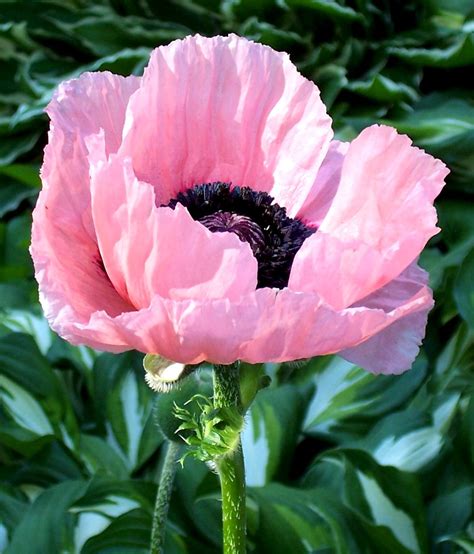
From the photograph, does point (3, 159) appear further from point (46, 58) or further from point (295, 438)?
point (295, 438)

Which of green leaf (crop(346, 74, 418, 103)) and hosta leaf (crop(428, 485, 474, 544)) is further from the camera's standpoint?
green leaf (crop(346, 74, 418, 103))

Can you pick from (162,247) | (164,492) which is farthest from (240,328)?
(164,492)

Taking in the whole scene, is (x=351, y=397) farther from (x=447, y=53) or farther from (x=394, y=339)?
(x=447, y=53)

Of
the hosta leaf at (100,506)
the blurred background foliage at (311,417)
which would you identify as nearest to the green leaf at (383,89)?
the blurred background foliage at (311,417)

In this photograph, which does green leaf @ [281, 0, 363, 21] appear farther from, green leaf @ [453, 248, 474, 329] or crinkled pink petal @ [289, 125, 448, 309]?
crinkled pink petal @ [289, 125, 448, 309]

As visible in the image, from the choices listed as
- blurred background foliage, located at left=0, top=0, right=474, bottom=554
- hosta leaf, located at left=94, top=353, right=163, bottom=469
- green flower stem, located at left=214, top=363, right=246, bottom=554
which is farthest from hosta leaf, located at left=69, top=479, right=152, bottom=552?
green flower stem, located at left=214, top=363, right=246, bottom=554

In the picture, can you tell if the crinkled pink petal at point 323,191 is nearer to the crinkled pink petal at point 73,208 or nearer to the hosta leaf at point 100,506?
the crinkled pink petal at point 73,208

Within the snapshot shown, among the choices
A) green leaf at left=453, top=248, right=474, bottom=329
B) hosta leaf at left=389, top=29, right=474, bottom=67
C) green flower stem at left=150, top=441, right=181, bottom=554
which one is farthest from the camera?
hosta leaf at left=389, top=29, right=474, bottom=67

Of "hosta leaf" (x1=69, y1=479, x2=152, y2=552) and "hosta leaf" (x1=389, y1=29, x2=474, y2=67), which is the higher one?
"hosta leaf" (x1=389, y1=29, x2=474, y2=67)

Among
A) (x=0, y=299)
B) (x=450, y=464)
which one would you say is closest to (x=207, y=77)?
(x=450, y=464)
